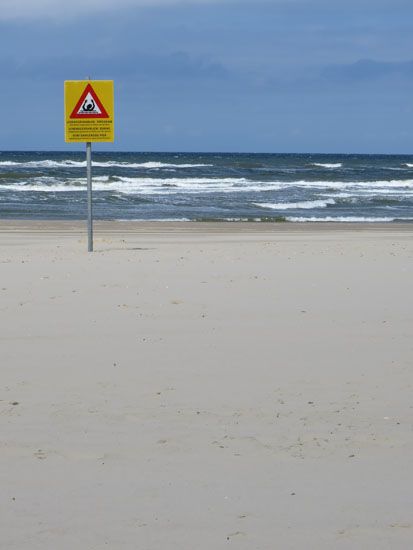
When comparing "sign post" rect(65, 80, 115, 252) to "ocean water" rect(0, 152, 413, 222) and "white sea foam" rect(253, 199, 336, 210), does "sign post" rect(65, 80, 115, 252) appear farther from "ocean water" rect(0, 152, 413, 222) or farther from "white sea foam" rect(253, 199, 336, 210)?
"white sea foam" rect(253, 199, 336, 210)

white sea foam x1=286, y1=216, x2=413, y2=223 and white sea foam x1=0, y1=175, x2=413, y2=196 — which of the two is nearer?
white sea foam x1=286, y1=216, x2=413, y2=223

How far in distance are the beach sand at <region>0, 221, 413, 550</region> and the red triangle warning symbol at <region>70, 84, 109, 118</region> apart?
109 inches

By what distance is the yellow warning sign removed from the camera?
35.7 feet

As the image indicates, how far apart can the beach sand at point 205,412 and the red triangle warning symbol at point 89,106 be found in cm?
277

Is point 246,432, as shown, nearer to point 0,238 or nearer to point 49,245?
point 49,245

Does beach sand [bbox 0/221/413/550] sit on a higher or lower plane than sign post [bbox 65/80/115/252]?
lower

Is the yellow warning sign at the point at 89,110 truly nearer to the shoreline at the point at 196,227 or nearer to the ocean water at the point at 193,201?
the shoreline at the point at 196,227

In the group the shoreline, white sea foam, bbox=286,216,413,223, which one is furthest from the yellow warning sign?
white sea foam, bbox=286,216,413,223

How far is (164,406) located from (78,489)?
109 cm

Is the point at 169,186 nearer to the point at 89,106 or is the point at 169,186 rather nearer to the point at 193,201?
the point at 193,201

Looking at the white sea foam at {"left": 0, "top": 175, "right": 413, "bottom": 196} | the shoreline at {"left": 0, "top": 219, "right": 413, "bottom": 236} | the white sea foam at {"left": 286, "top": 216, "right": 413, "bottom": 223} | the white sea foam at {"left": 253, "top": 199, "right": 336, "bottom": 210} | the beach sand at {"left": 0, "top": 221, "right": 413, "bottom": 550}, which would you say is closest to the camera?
the beach sand at {"left": 0, "top": 221, "right": 413, "bottom": 550}

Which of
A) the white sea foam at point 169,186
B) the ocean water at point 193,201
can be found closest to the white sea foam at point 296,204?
the ocean water at point 193,201

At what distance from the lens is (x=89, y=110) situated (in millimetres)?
10930

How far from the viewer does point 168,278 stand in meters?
8.73
